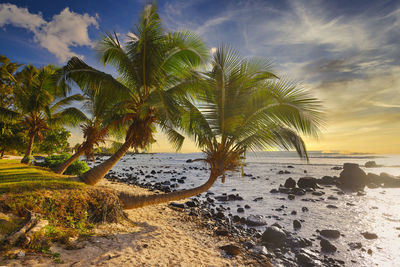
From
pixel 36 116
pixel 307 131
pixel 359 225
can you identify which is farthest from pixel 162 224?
pixel 36 116

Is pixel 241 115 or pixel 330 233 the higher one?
pixel 241 115

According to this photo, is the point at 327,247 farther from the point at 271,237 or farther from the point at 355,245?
the point at 271,237

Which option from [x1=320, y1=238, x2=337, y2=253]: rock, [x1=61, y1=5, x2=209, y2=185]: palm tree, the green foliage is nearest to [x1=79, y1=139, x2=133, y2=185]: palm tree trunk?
[x1=61, y1=5, x2=209, y2=185]: palm tree

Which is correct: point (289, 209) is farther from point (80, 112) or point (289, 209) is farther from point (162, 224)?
point (80, 112)

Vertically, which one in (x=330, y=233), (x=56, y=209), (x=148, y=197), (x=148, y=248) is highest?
(x=56, y=209)

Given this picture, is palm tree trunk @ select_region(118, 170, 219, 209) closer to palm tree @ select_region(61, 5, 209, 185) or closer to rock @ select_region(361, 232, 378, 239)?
palm tree @ select_region(61, 5, 209, 185)

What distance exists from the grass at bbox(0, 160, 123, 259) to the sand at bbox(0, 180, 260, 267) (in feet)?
0.98

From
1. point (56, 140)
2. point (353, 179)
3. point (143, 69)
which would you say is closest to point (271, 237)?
point (143, 69)

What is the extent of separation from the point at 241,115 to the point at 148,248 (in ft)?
16.3

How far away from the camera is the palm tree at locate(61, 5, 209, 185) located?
777cm

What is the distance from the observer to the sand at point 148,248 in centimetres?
362

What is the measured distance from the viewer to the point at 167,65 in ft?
27.6

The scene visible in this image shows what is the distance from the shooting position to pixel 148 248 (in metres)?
4.90

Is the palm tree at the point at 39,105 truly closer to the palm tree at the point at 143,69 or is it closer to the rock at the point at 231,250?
the palm tree at the point at 143,69
